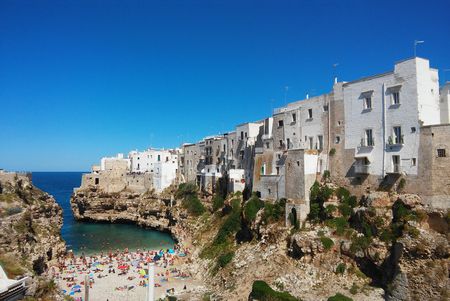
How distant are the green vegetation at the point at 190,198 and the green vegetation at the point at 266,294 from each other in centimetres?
2648

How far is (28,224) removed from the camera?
110 ft

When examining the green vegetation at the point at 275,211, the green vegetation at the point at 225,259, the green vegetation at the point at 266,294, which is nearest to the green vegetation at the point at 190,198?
the green vegetation at the point at 225,259

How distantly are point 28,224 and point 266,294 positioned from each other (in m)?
23.0

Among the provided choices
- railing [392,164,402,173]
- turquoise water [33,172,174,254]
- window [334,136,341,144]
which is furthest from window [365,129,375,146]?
turquoise water [33,172,174,254]

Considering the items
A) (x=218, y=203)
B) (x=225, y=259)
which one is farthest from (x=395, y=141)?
(x=218, y=203)

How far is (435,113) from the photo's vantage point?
2656 centimetres

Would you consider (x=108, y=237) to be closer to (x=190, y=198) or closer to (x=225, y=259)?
(x=190, y=198)

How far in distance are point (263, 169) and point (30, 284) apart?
94.0 ft

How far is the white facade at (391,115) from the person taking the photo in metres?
26.1

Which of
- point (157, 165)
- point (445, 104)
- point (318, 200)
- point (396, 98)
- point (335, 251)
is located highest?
point (396, 98)

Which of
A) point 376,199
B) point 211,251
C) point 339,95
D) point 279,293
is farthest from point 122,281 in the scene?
point 339,95

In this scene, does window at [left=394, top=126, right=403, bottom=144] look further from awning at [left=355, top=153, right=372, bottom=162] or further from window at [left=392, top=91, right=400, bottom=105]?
awning at [left=355, top=153, right=372, bottom=162]

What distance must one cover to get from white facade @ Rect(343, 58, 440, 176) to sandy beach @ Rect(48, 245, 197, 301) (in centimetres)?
1888

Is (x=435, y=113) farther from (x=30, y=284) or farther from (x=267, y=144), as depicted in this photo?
(x=30, y=284)
